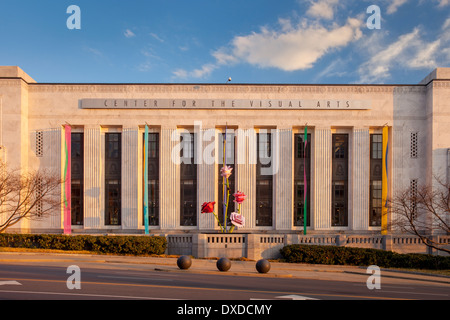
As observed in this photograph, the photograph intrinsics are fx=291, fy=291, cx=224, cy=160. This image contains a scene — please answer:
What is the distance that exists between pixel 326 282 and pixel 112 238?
1529 centimetres

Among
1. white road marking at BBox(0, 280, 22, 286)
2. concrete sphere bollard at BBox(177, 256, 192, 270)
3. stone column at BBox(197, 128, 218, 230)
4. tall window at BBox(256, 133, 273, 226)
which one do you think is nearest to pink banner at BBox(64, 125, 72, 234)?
stone column at BBox(197, 128, 218, 230)

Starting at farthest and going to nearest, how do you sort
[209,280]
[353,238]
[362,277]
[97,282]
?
[353,238]
[362,277]
[209,280]
[97,282]

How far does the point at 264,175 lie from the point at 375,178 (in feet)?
36.9

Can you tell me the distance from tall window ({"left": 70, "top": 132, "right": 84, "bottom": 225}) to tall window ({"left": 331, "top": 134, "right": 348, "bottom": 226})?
2546cm

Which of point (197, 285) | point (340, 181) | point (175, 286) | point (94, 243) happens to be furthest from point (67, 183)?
point (340, 181)

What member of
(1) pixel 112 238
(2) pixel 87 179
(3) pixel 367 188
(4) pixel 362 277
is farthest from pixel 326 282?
(2) pixel 87 179

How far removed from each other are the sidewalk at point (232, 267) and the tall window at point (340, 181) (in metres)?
10.7

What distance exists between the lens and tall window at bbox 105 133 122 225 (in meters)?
29.2

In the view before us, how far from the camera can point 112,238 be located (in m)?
21.7

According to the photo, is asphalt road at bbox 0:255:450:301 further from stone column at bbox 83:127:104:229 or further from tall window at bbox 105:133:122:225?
tall window at bbox 105:133:122:225

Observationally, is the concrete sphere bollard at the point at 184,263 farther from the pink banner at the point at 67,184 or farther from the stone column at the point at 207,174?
the pink banner at the point at 67,184

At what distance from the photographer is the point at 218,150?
96.8 feet

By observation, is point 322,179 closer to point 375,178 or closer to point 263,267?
point 375,178

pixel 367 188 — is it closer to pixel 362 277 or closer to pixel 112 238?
pixel 362 277
